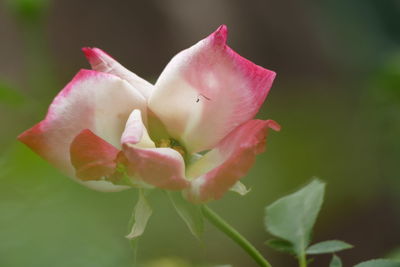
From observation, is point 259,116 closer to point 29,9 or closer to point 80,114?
point 29,9

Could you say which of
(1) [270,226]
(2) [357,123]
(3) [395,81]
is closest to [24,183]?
(1) [270,226]

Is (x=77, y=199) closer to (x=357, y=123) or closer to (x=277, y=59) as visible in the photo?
(x=357, y=123)

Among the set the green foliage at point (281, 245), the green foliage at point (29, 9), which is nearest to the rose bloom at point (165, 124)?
the green foliage at point (281, 245)

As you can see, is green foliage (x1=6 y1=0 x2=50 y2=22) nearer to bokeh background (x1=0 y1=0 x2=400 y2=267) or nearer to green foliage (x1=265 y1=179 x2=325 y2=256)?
bokeh background (x1=0 y1=0 x2=400 y2=267)

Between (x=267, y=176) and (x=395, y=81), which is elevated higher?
(x=395, y=81)

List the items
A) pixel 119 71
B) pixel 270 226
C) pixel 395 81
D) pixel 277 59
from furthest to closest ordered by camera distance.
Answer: pixel 277 59, pixel 395 81, pixel 270 226, pixel 119 71

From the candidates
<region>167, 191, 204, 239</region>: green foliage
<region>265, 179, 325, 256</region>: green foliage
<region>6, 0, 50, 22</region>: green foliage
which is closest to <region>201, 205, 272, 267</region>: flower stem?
<region>167, 191, 204, 239</region>: green foliage
